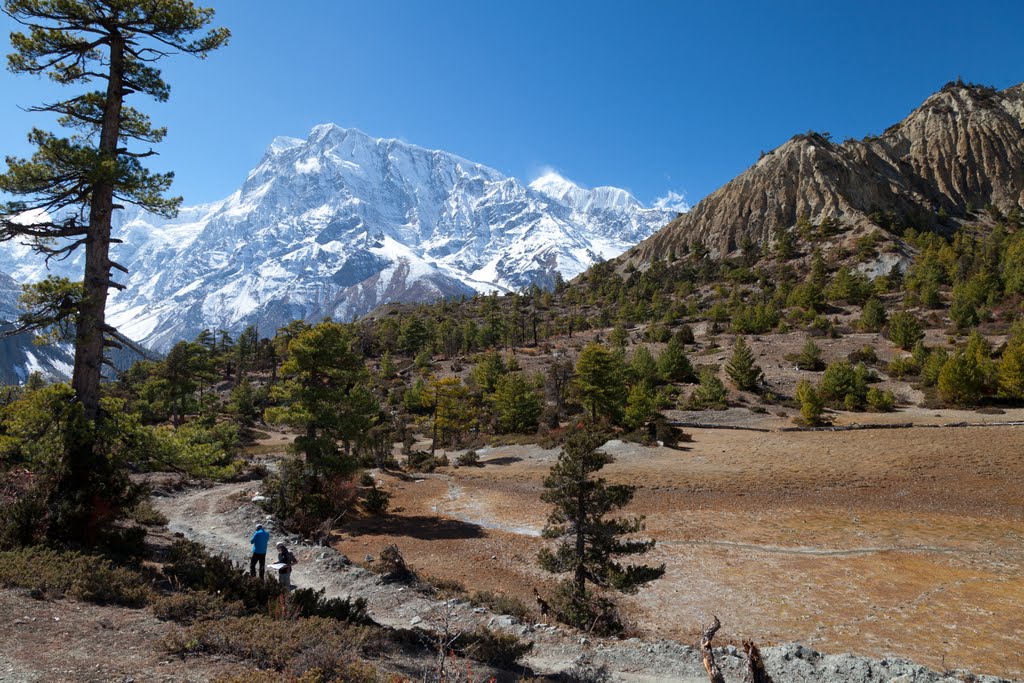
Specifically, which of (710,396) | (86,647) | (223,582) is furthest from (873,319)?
(86,647)

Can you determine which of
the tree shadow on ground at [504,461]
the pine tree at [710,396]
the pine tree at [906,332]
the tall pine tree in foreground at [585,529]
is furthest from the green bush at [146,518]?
the pine tree at [906,332]

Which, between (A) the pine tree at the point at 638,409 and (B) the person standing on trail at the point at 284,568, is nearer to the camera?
(B) the person standing on trail at the point at 284,568

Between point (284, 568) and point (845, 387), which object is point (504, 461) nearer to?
point (284, 568)

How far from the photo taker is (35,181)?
9.55 meters

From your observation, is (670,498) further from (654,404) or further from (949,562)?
(654,404)

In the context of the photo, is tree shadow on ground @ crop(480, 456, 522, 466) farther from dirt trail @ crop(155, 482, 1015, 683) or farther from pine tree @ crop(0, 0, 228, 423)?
pine tree @ crop(0, 0, 228, 423)

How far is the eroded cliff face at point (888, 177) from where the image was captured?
118 metres

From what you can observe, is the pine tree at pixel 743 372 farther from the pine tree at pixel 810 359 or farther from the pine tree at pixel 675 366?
the pine tree at pixel 810 359

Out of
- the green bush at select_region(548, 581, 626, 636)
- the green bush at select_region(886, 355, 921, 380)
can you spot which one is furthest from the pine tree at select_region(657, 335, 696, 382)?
the green bush at select_region(548, 581, 626, 636)

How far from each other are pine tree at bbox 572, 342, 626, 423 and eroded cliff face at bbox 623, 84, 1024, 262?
315 ft

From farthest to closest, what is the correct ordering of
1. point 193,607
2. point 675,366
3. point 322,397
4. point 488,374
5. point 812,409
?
point 488,374
point 675,366
point 812,409
point 322,397
point 193,607

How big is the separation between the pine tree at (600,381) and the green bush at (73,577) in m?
34.2

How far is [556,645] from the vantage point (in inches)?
454

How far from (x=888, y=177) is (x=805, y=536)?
143011mm
